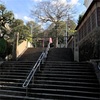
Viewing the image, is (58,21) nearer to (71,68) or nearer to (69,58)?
(69,58)

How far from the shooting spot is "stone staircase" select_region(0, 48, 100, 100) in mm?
→ 9688

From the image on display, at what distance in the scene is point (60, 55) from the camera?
18.6m

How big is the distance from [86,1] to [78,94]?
89.8 ft

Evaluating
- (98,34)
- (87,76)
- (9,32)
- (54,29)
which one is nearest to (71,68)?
(87,76)

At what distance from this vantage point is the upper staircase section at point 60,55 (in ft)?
57.0

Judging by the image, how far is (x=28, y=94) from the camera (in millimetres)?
10055

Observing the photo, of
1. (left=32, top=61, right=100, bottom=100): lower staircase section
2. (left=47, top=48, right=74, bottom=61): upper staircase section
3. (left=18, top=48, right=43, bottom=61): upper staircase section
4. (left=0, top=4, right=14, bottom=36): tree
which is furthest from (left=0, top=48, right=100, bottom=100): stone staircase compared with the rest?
(left=0, top=4, right=14, bottom=36): tree

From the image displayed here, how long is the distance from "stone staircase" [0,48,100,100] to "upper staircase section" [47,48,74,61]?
147 inches

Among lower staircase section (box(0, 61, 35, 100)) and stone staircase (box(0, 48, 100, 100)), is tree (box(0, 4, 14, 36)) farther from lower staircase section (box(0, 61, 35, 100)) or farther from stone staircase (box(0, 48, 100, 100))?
stone staircase (box(0, 48, 100, 100))

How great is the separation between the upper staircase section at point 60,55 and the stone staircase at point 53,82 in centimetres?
373

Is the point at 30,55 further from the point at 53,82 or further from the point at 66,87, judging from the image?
the point at 66,87

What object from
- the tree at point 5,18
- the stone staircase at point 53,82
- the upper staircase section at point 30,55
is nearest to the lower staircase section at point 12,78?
the stone staircase at point 53,82

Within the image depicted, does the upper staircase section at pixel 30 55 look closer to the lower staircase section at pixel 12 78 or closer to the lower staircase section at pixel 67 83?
the lower staircase section at pixel 12 78

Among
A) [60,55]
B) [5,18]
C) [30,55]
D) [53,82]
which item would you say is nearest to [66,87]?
[53,82]
